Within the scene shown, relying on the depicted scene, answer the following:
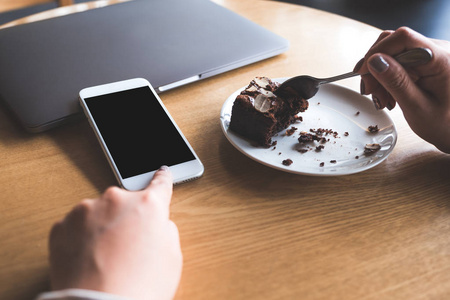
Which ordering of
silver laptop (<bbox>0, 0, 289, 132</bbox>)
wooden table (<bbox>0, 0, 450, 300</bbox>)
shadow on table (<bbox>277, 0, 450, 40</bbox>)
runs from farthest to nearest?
shadow on table (<bbox>277, 0, 450, 40</bbox>), silver laptop (<bbox>0, 0, 289, 132</bbox>), wooden table (<bbox>0, 0, 450, 300</bbox>)

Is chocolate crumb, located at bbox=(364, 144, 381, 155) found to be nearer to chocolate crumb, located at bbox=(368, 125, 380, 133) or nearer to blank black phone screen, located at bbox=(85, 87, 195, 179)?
chocolate crumb, located at bbox=(368, 125, 380, 133)

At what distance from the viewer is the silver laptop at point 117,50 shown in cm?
76

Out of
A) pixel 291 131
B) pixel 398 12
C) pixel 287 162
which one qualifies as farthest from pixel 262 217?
pixel 398 12

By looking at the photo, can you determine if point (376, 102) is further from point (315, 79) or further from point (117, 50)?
point (117, 50)

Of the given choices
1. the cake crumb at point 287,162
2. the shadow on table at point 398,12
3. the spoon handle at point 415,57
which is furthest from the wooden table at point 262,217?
the shadow on table at point 398,12

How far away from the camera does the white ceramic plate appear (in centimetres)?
69

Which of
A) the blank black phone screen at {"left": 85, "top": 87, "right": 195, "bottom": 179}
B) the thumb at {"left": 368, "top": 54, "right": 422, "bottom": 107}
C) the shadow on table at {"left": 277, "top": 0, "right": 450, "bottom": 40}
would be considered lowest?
the shadow on table at {"left": 277, "top": 0, "right": 450, "bottom": 40}

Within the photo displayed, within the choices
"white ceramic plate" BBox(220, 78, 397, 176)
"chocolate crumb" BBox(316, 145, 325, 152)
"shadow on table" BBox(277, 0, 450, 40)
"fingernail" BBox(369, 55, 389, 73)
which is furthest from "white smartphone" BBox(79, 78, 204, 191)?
"shadow on table" BBox(277, 0, 450, 40)

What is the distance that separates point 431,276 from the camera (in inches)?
21.2

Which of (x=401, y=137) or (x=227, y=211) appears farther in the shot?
(x=401, y=137)

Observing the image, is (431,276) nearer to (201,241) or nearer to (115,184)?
(201,241)

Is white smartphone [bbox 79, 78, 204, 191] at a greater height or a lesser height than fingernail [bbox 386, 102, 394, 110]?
greater

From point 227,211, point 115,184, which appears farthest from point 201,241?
point 115,184

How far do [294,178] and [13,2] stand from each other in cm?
114
